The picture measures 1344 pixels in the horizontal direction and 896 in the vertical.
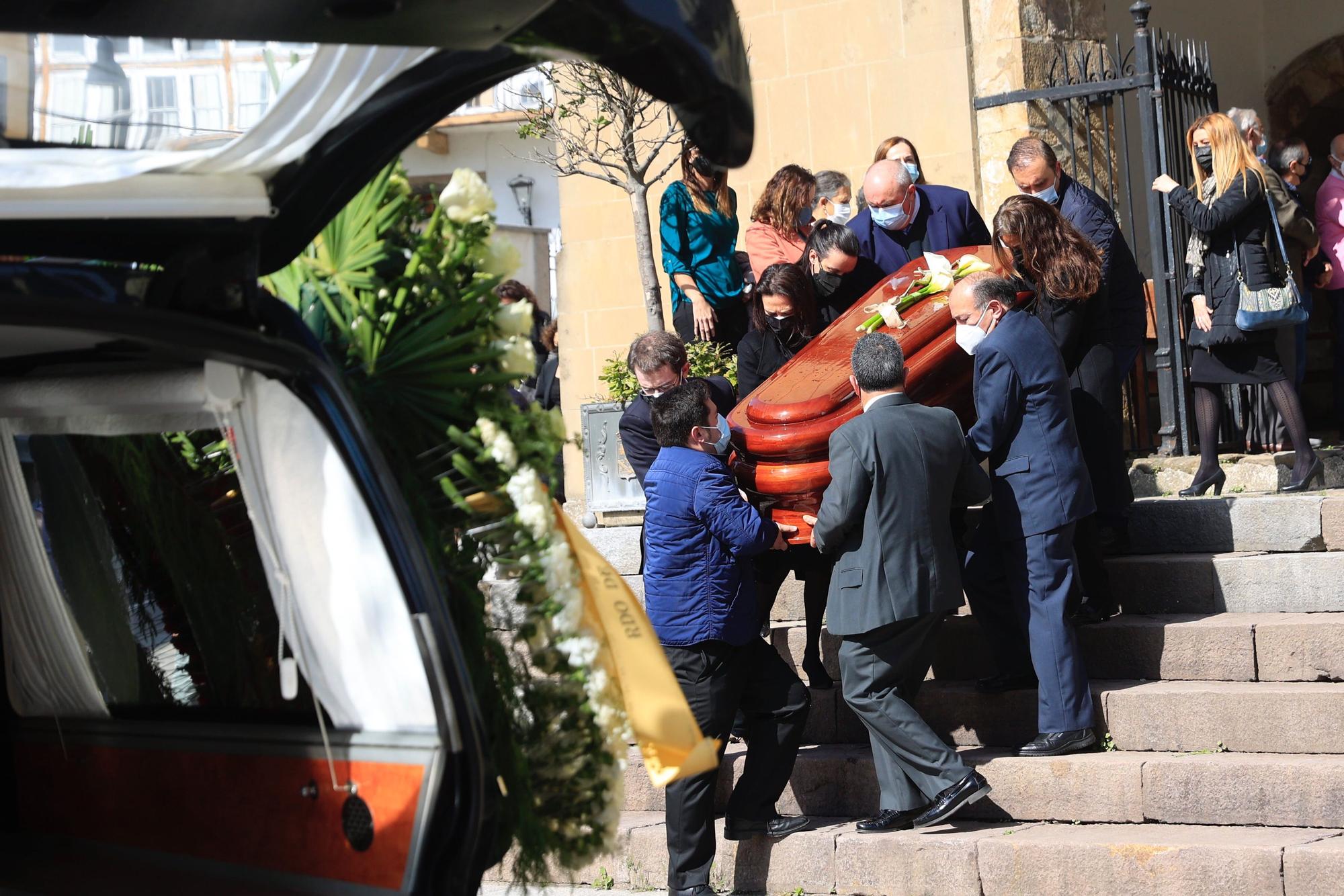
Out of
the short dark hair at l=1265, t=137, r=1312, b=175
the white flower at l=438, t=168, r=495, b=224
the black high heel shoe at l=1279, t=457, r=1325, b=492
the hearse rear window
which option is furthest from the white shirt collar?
the short dark hair at l=1265, t=137, r=1312, b=175

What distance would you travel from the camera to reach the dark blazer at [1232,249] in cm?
756

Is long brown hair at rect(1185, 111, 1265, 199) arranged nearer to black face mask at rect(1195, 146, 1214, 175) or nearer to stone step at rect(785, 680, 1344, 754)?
black face mask at rect(1195, 146, 1214, 175)

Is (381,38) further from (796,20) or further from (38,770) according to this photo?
(796,20)

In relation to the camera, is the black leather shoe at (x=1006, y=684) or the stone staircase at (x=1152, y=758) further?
the black leather shoe at (x=1006, y=684)

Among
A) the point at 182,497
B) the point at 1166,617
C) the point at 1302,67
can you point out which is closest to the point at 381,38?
the point at 182,497

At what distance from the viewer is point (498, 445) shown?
3199mm

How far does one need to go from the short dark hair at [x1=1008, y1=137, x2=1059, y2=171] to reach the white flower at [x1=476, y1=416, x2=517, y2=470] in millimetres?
4719

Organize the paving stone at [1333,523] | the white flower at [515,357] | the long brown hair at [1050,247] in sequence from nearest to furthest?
the white flower at [515,357] < the long brown hair at [1050,247] < the paving stone at [1333,523]

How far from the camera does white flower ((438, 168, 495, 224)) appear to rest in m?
3.39

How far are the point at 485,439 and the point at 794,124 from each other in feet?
25.8

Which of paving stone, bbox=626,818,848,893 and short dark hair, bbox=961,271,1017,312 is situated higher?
short dark hair, bbox=961,271,1017,312

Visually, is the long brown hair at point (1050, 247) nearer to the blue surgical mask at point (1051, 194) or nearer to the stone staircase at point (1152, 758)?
the blue surgical mask at point (1051, 194)

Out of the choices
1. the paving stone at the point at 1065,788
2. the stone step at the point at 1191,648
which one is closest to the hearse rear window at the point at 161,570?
the paving stone at the point at 1065,788

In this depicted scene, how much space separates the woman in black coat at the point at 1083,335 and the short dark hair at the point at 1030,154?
0.67 m
